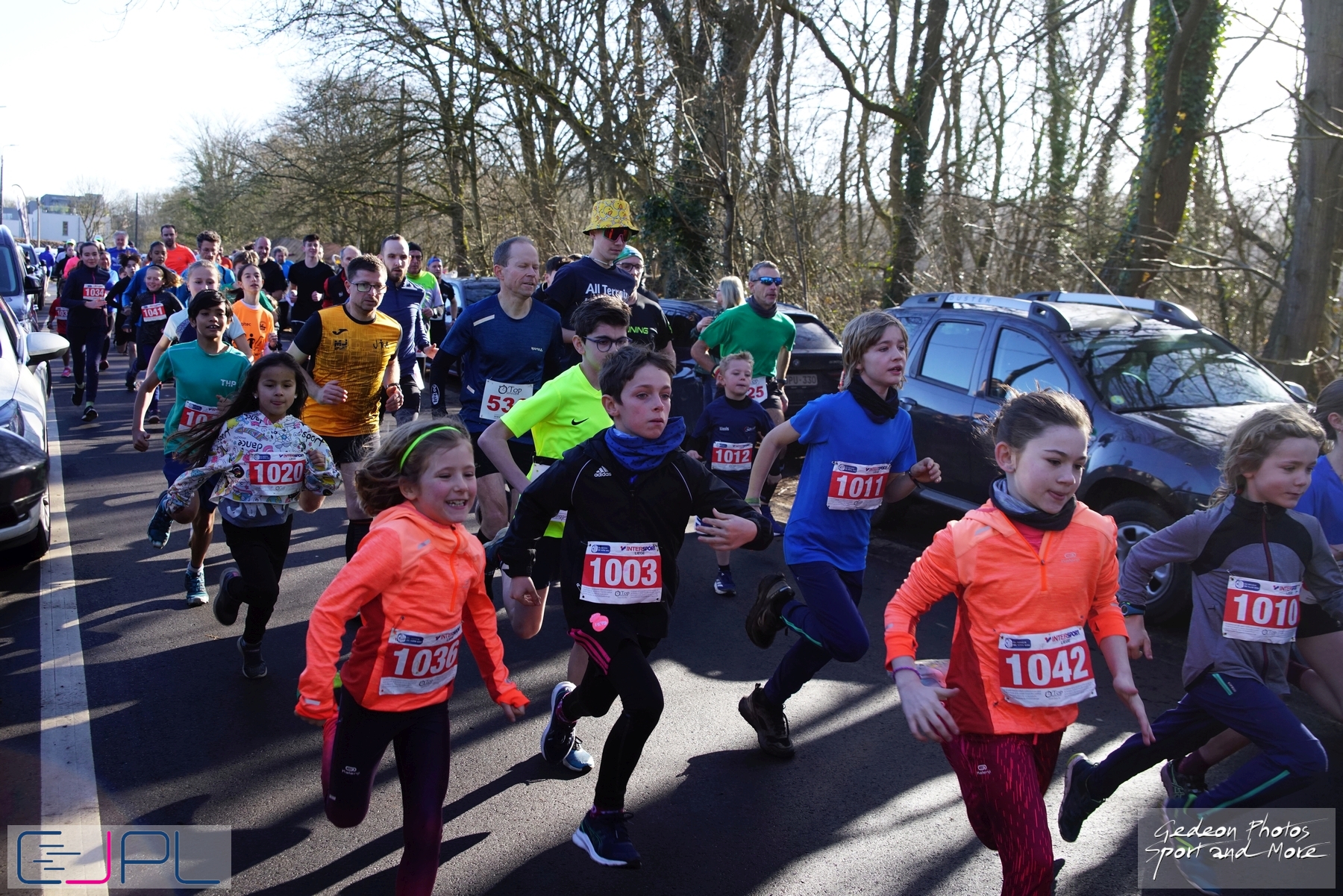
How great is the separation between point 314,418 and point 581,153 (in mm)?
18277

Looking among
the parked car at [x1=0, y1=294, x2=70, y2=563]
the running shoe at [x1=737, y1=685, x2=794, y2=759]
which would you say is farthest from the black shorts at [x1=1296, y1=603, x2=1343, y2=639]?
the parked car at [x1=0, y1=294, x2=70, y2=563]

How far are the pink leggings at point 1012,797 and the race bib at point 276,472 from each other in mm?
3402

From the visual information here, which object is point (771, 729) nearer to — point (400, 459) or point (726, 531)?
point (726, 531)

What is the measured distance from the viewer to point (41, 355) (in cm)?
745

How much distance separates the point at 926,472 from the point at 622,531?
1336 millimetres

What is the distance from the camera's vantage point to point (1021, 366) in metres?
7.37

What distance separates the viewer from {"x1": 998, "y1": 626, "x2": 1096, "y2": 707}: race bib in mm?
2859

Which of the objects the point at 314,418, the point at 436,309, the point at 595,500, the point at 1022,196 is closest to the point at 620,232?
the point at 314,418

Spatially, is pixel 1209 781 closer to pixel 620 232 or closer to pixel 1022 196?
pixel 620 232

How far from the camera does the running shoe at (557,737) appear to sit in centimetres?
418

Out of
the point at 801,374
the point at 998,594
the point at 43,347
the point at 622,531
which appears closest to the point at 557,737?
the point at 622,531

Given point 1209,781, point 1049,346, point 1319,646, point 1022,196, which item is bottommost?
point 1209,781

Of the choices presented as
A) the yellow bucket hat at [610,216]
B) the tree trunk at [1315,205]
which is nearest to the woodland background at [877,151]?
the tree trunk at [1315,205]

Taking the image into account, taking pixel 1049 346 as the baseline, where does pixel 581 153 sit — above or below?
above
